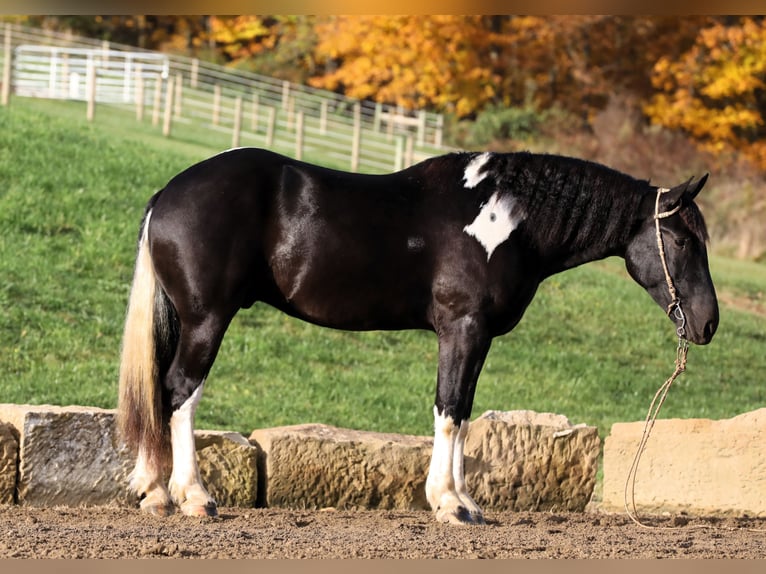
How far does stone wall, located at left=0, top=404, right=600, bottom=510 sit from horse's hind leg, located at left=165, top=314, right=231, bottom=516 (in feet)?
1.91

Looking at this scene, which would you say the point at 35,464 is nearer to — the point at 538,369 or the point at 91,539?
the point at 91,539

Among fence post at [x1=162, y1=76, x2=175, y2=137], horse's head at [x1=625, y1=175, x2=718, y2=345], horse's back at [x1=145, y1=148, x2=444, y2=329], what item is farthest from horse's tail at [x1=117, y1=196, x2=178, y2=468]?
fence post at [x1=162, y1=76, x2=175, y2=137]

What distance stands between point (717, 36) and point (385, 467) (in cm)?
1951

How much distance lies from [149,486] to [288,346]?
6.46 meters

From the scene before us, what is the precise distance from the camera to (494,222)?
6.45 metres

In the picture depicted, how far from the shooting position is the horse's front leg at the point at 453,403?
633 centimetres

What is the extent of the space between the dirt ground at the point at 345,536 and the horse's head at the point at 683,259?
1.17 metres

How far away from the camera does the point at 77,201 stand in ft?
49.6

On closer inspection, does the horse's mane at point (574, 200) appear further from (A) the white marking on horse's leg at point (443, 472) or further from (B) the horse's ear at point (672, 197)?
(A) the white marking on horse's leg at point (443, 472)

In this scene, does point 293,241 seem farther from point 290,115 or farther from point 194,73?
point 194,73

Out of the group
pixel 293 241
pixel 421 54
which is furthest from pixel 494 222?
pixel 421 54

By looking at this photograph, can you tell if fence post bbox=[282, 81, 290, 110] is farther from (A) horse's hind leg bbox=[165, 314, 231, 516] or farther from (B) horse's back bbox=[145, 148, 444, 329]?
(A) horse's hind leg bbox=[165, 314, 231, 516]

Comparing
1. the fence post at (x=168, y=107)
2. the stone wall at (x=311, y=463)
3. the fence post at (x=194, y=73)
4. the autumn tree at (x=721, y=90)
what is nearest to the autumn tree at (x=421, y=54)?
the autumn tree at (x=721, y=90)

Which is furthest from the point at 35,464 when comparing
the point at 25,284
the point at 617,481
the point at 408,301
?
the point at 25,284
